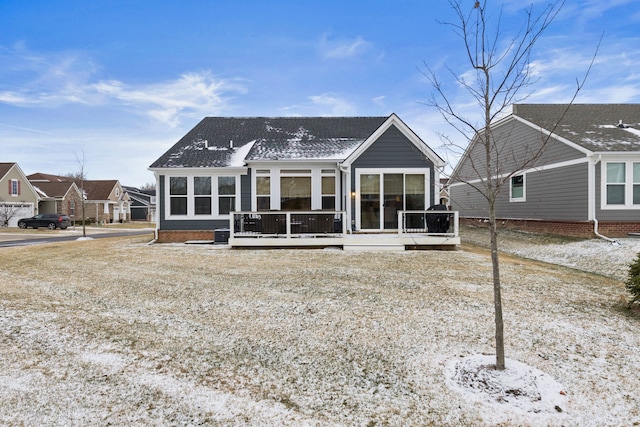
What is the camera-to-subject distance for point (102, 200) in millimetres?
43594

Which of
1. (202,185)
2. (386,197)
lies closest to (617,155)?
(386,197)

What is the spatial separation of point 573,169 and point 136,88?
85.4 ft

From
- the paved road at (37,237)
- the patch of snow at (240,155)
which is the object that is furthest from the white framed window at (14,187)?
the patch of snow at (240,155)

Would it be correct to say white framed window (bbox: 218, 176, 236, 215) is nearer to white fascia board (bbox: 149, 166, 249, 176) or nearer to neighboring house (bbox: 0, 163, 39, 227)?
white fascia board (bbox: 149, 166, 249, 176)

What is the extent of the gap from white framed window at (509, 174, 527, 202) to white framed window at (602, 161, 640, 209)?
13.0 feet

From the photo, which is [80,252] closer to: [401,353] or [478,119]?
[401,353]

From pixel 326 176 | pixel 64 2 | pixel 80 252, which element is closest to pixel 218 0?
pixel 64 2

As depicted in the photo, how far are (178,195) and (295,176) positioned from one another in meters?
4.94

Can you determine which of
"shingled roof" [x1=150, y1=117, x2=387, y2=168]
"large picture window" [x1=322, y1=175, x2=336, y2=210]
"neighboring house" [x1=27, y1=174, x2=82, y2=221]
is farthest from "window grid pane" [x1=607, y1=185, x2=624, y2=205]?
"neighboring house" [x1=27, y1=174, x2=82, y2=221]

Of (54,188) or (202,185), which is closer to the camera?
Result: (202,185)

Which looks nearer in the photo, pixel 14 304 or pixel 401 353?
pixel 401 353

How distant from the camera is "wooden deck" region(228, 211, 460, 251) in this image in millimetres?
11430

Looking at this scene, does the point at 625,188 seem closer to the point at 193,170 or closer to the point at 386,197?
the point at 386,197

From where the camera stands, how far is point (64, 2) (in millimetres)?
14320
